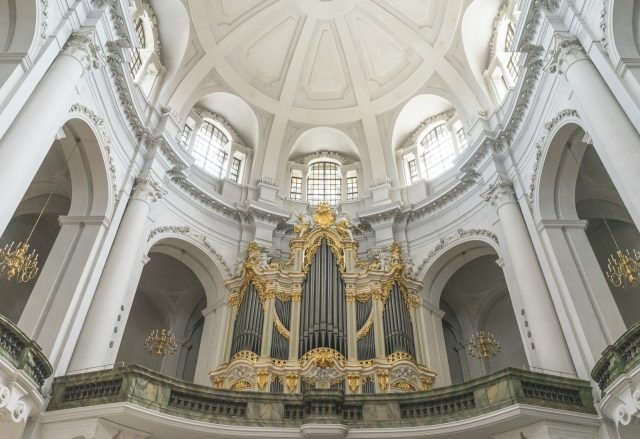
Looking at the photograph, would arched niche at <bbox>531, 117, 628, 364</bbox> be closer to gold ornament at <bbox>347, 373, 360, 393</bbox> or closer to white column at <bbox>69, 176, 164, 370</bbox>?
gold ornament at <bbox>347, 373, 360, 393</bbox>

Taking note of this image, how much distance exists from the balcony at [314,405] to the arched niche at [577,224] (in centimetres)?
159

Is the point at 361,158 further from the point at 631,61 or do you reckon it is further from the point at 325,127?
the point at 631,61

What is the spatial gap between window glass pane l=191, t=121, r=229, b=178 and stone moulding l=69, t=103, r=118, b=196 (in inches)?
204

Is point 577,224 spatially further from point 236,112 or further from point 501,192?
point 236,112

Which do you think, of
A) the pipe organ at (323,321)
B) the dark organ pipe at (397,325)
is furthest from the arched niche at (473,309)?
the pipe organ at (323,321)

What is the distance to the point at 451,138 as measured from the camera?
20703mm

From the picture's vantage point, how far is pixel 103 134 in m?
14.3

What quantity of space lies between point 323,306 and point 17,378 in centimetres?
867

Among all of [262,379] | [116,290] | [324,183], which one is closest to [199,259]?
[116,290]

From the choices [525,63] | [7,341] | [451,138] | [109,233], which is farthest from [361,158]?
[7,341]

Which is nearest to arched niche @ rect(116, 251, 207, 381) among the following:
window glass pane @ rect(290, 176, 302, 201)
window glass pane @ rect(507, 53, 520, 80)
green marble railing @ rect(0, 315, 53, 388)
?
window glass pane @ rect(290, 176, 302, 201)

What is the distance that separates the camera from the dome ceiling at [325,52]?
21.2 m

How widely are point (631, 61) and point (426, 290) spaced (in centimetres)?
941

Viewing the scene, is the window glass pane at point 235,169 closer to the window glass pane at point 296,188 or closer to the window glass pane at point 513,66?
the window glass pane at point 296,188
